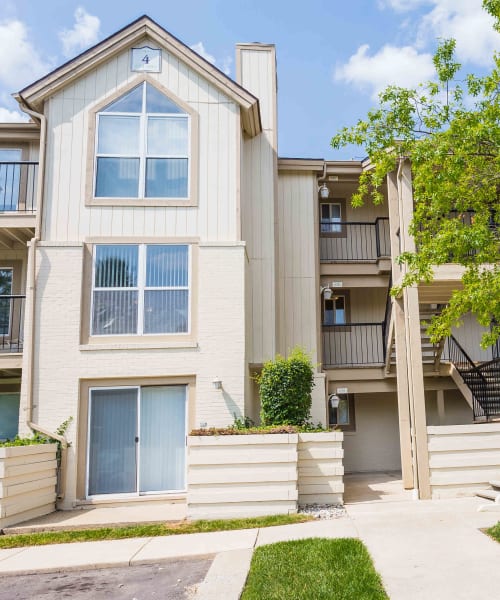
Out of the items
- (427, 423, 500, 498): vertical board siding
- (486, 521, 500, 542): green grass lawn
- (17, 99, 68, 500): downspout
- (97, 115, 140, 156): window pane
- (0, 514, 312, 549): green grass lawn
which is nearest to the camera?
(486, 521, 500, 542): green grass lawn

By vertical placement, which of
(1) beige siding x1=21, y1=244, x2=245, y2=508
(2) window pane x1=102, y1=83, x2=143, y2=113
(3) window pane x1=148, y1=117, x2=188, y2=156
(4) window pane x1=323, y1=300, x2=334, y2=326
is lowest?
(1) beige siding x1=21, y1=244, x2=245, y2=508

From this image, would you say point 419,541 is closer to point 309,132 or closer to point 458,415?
point 458,415

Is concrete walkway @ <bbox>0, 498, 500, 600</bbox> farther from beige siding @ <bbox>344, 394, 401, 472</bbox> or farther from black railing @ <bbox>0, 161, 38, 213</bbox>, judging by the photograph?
black railing @ <bbox>0, 161, 38, 213</bbox>

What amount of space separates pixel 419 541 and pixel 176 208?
816cm

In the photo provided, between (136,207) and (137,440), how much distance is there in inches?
197

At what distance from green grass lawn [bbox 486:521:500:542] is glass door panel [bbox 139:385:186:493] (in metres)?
5.87

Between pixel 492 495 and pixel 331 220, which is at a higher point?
pixel 331 220

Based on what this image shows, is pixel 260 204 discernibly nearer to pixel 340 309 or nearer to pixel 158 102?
pixel 158 102

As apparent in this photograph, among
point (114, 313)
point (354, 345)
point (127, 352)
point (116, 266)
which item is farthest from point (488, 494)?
point (116, 266)

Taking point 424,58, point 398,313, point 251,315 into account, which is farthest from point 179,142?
point 398,313

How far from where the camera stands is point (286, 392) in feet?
33.0

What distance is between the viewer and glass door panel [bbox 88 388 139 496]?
10617 mm

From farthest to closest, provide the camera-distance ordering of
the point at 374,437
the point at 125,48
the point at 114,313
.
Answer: the point at 374,437 < the point at 125,48 < the point at 114,313

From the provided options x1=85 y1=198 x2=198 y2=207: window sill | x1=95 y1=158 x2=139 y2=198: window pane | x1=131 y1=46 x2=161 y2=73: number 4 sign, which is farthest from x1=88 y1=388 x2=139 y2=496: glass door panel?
x1=131 y1=46 x2=161 y2=73: number 4 sign
